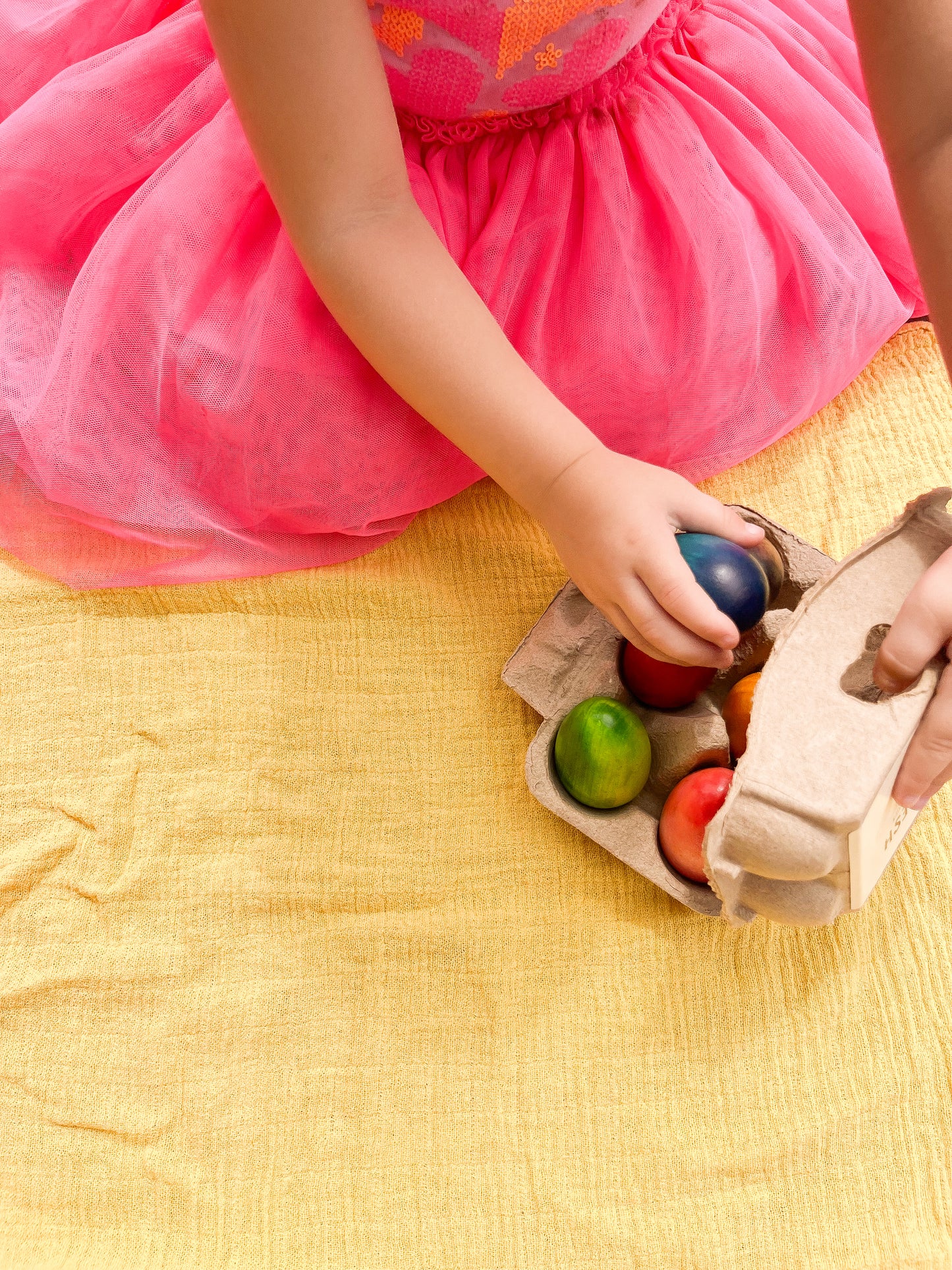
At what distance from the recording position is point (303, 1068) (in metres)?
0.58

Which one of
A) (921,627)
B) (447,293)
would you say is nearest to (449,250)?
(447,293)

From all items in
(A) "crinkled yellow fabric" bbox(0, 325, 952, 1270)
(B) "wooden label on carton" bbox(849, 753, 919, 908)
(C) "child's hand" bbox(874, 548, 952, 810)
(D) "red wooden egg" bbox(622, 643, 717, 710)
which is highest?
(C) "child's hand" bbox(874, 548, 952, 810)

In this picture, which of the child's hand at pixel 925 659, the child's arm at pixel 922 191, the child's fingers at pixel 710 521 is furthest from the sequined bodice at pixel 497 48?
the child's hand at pixel 925 659

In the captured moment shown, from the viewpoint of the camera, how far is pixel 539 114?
25.2 inches

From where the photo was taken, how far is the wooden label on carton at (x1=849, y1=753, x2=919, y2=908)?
445 millimetres

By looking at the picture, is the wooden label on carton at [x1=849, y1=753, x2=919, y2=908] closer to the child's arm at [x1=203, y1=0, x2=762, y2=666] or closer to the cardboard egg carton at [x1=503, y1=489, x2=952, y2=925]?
the cardboard egg carton at [x1=503, y1=489, x2=952, y2=925]

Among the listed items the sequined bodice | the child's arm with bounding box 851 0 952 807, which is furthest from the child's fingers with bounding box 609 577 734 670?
the sequined bodice

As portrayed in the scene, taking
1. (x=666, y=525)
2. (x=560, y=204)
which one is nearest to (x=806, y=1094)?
(x=666, y=525)

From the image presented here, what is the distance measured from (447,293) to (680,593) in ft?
0.69

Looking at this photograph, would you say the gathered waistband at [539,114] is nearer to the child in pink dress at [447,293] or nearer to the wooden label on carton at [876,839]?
the child in pink dress at [447,293]

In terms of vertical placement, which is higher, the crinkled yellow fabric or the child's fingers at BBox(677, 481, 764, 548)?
the child's fingers at BBox(677, 481, 764, 548)

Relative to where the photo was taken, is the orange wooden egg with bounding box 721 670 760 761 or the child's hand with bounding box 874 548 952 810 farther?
the orange wooden egg with bounding box 721 670 760 761

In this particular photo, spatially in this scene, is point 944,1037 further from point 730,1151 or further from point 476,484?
point 476,484

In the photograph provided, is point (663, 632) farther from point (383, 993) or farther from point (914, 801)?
point (383, 993)
